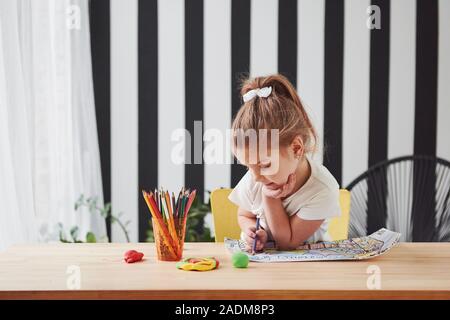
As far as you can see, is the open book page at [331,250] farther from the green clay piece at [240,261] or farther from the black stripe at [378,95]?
the black stripe at [378,95]

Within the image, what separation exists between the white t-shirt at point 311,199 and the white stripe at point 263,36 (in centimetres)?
162

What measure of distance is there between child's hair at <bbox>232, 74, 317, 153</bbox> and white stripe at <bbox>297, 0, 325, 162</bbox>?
170cm

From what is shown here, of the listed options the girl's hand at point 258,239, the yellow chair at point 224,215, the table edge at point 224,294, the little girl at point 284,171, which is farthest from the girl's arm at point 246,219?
the table edge at point 224,294

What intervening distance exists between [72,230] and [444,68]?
2128 mm

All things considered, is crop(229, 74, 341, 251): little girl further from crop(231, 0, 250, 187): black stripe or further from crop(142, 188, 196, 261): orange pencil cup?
crop(231, 0, 250, 187): black stripe

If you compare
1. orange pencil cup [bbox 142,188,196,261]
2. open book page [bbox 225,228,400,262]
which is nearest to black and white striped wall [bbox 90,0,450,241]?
open book page [bbox 225,228,400,262]

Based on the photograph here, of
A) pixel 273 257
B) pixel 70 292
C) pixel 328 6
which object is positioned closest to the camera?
pixel 70 292

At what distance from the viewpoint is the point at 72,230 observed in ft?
8.50

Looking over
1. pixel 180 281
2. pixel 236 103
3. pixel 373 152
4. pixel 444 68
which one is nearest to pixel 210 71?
pixel 236 103

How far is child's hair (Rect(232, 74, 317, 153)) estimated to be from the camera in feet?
4.58

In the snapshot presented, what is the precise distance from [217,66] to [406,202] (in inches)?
49.1
